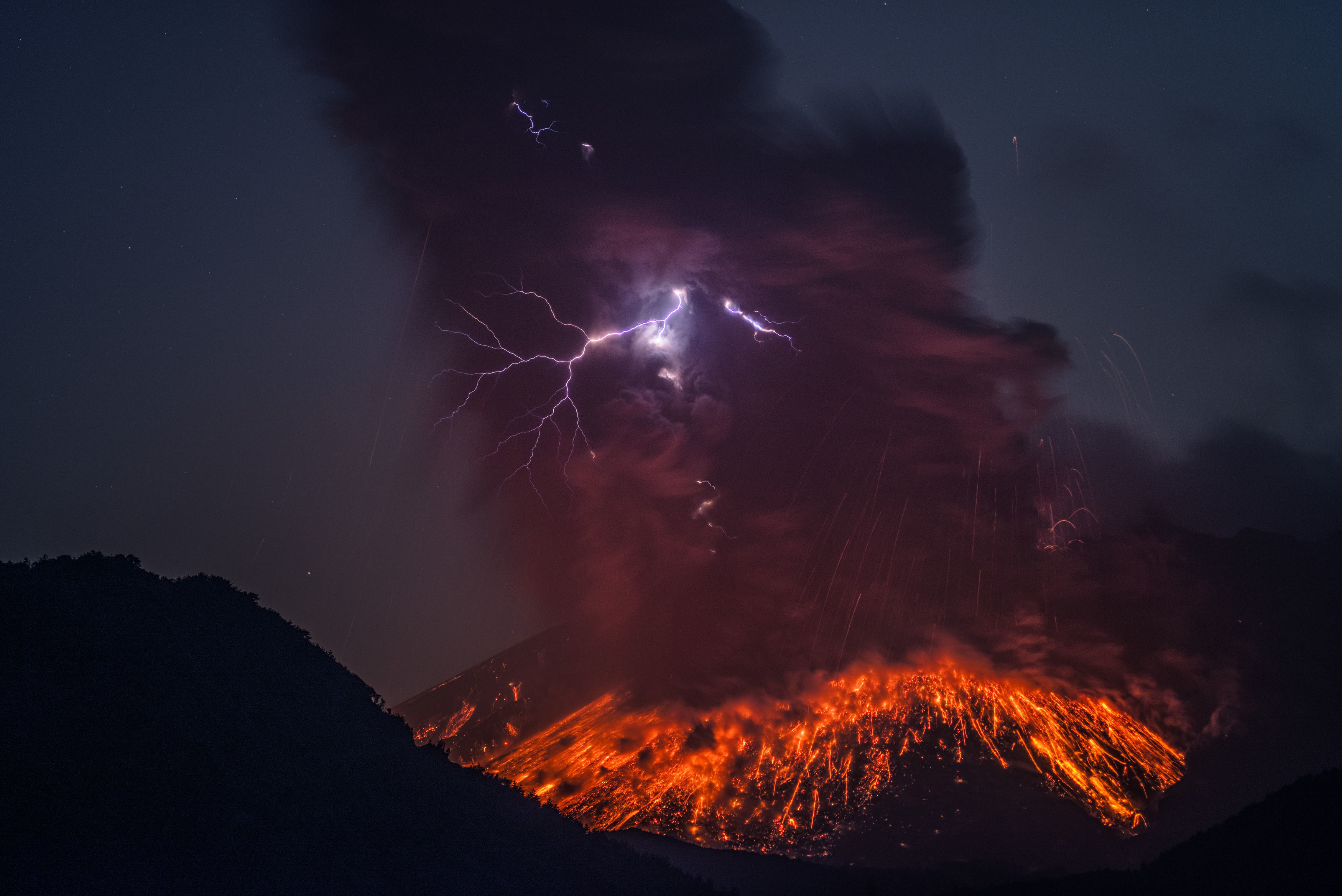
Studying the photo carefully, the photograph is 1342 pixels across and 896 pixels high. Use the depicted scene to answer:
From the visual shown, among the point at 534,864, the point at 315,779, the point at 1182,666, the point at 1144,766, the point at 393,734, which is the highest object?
the point at 1182,666

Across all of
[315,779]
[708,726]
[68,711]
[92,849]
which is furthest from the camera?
[708,726]

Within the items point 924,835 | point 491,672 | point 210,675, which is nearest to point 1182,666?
point 924,835

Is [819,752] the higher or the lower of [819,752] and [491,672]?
the lower

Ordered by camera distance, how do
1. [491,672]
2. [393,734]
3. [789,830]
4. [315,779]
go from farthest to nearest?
[491,672] → [789,830] → [393,734] → [315,779]

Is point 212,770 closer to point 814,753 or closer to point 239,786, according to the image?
point 239,786

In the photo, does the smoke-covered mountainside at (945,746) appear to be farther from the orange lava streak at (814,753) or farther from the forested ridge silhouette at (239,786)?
the forested ridge silhouette at (239,786)

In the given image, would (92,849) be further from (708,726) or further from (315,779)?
(708,726)
